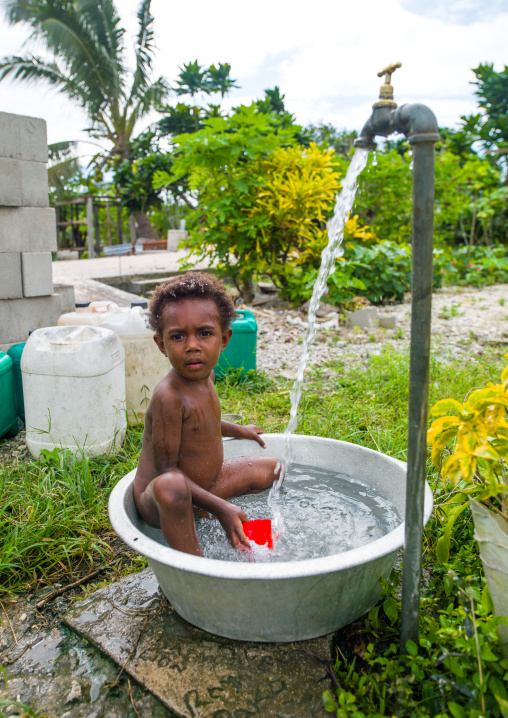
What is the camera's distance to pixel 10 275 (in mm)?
3605

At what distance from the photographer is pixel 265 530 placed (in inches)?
63.8

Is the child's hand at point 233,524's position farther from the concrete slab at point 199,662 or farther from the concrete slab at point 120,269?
the concrete slab at point 120,269

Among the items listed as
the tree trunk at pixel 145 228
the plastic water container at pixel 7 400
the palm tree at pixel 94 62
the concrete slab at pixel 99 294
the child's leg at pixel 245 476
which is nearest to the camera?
the child's leg at pixel 245 476

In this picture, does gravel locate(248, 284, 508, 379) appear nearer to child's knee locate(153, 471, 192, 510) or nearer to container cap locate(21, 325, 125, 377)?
container cap locate(21, 325, 125, 377)

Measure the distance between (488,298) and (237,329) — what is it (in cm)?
532

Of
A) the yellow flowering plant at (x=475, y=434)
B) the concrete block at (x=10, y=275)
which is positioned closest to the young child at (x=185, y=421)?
the yellow flowering plant at (x=475, y=434)

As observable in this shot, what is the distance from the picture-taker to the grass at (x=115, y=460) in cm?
182

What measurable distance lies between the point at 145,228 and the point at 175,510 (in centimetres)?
1694

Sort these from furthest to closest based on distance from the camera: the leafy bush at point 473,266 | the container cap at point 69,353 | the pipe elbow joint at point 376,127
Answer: the leafy bush at point 473,266
the container cap at point 69,353
the pipe elbow joint at point 376,127

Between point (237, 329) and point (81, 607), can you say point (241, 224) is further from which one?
point (81, 607)

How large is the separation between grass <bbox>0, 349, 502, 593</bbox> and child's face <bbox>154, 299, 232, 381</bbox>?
0.81 meters

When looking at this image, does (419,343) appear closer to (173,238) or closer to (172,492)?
(172,492)

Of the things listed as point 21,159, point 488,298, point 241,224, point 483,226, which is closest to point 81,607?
point 21,159

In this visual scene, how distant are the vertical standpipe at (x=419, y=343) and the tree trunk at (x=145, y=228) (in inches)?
669
